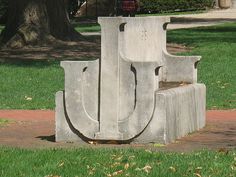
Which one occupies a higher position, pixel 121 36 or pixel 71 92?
pixel 121 36

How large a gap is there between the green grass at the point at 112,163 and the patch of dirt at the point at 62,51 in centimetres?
1386

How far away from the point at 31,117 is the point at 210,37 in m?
16.7

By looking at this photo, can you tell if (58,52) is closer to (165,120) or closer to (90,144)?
(90,144)

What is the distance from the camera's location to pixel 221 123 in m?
12.6

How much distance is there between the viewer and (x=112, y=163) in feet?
28.3

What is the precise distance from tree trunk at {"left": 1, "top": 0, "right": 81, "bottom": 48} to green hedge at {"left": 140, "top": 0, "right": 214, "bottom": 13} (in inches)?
1176

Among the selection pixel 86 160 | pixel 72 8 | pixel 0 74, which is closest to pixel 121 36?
pixel 86 160

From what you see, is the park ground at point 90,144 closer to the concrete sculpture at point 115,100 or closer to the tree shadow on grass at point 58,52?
the concrete sculpture at point 115,100

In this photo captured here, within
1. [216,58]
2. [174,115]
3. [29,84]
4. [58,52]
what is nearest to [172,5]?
[58,52]

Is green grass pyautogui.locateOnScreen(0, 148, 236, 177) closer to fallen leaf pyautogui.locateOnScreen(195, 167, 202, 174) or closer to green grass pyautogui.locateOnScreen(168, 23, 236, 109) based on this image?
fallen leaf pyautogui.locateOnScreen(195, 167, 202, 174)

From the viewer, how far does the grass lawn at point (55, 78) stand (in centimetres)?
1555

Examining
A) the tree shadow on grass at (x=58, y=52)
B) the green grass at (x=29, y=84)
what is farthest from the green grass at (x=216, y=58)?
the green grass at (x=29, y=84)

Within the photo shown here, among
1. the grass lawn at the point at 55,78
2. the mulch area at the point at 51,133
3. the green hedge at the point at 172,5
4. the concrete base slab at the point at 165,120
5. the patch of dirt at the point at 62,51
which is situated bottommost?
the green hedge at the point at 172,5

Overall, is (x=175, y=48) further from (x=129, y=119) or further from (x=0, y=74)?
(x=129, y=119)
